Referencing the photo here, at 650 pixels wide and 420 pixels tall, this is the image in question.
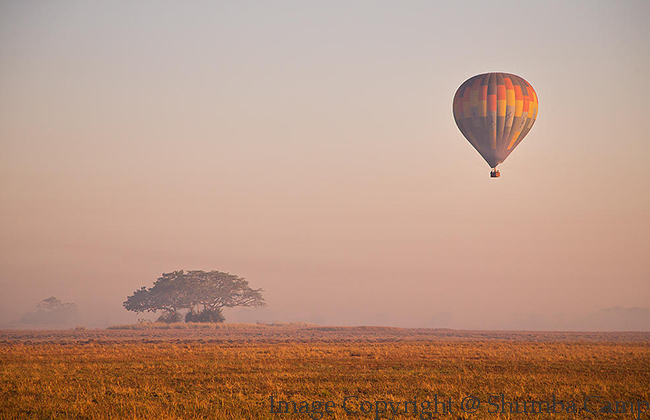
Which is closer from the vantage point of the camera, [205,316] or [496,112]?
[496,112]

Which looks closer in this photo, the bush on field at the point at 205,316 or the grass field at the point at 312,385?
the grass field at the point at 312,385

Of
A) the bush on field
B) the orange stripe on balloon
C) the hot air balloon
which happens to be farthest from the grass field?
the bush on field

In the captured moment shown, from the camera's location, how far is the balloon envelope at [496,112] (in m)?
53.1

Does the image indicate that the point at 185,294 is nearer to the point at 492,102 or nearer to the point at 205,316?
the point at 205,316

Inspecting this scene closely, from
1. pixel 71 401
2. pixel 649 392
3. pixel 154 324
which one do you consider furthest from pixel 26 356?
pixel 154 324

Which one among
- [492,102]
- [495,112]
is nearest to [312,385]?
[495,112]

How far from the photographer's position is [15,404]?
22125mm

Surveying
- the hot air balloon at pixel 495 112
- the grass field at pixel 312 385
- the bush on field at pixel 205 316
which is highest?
the hot air balloon at pixel 495 112

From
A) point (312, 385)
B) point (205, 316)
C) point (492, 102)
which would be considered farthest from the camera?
point (205, 316)

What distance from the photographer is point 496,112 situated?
53.0m

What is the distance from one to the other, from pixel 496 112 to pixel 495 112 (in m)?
0.10

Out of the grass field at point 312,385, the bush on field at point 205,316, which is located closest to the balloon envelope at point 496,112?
the grass field at point 312,385

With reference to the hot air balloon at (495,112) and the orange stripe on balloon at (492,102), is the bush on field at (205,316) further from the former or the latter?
the orange stripe on balloon at (492,102)

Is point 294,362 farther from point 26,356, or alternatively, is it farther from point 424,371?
point 26,356
